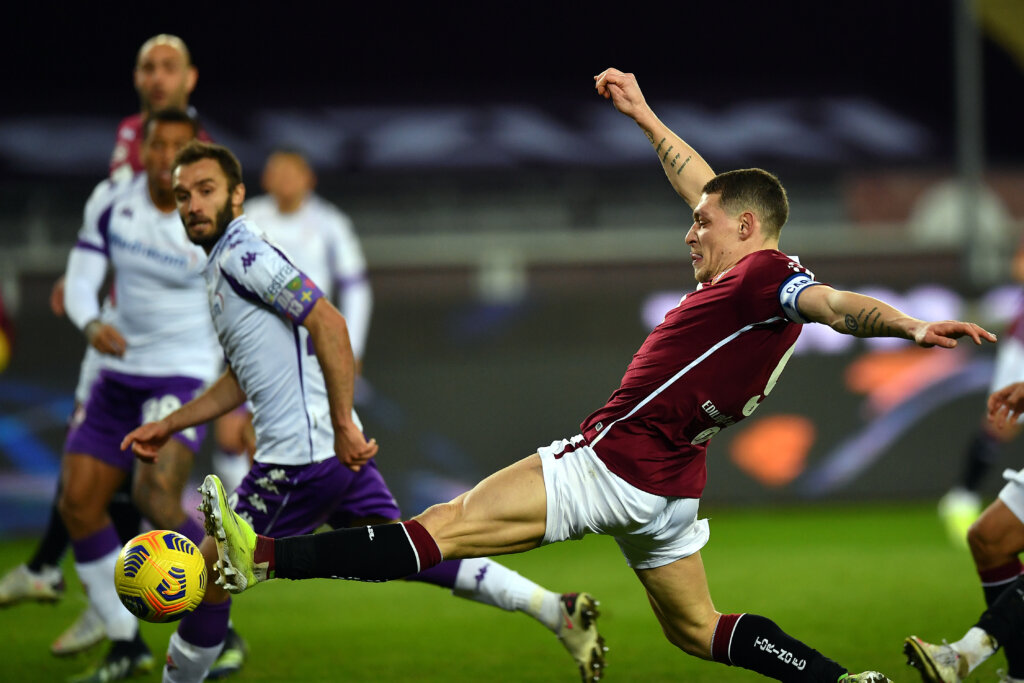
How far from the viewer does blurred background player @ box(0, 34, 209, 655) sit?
6027mm

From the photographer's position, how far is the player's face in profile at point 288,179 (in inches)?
345

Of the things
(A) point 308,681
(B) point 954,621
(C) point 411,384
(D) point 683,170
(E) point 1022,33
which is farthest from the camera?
(E) point 1022,33

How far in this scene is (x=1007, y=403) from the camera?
468 centimetres

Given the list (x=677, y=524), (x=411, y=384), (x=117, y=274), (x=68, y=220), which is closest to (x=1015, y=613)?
(x=677, y=524)

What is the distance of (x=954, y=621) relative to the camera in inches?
256

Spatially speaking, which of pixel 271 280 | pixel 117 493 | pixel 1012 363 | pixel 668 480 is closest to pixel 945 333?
pixel 668 480

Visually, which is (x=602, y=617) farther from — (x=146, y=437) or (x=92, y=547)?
(x=146, y=437)

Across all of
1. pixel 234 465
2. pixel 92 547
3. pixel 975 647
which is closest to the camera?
pixel 975 647

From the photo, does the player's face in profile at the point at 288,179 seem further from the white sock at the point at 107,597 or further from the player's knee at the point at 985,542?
the player's knee at the point at 985,542

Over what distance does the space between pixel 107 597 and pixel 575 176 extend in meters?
16.2

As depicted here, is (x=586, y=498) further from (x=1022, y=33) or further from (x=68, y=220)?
(x=1022, y=33)

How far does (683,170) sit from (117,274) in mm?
2853

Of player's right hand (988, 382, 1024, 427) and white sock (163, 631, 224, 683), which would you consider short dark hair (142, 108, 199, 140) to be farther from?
player's right hand (988, 382, 1024, 427)

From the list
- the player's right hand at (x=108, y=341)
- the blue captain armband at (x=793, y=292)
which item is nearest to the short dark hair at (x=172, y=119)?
the player's right hand at (x=108, y=341)
